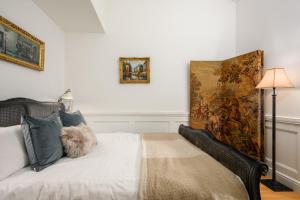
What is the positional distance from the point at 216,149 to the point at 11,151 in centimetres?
152

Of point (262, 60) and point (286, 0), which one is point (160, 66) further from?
point (286, 0)

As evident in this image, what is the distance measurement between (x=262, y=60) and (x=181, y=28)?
1.54m

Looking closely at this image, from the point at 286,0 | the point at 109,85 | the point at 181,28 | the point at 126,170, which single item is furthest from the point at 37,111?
the point at 286,0

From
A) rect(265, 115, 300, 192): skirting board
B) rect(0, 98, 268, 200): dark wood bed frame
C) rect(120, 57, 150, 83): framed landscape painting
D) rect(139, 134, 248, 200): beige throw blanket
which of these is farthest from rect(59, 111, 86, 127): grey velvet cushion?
Answer: rect(265, 115, 300, 192): skirting board

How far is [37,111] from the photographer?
6.20ft

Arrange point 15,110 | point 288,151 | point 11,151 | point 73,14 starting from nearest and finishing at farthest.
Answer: point 11,151 → point 15,110 → point 288,151 → point 73,14

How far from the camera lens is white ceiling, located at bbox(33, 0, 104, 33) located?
233 centimetres

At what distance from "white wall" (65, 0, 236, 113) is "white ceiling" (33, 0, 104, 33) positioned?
24 centimetres

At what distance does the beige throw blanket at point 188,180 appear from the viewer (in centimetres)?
97

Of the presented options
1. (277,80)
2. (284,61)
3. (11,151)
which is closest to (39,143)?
(11,151)

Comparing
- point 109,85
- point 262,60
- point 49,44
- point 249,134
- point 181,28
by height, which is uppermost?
point 181,28

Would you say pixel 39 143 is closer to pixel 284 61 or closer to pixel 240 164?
pixel 240 164

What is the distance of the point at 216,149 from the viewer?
1.47 meters

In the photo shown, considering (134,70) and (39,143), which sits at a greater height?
(134,70)
